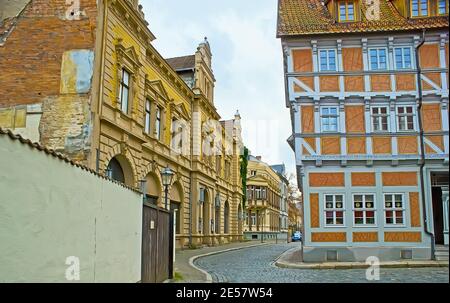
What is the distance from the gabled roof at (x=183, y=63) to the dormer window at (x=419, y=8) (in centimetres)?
1620

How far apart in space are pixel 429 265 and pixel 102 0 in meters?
15.5

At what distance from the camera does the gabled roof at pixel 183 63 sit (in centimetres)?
3266

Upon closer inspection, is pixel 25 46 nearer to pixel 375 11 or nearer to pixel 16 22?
pixel 16 22

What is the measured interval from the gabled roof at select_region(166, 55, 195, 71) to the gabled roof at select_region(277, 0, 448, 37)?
12.5 meters

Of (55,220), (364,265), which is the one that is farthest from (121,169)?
(55,220)

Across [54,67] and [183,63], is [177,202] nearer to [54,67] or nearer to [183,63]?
[183,63]

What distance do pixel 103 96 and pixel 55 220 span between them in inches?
476

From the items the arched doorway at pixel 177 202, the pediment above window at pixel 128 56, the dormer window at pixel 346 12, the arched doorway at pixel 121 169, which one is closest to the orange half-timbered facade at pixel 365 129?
the dormer window at pixel 346 12

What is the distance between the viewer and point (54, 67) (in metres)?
16.7

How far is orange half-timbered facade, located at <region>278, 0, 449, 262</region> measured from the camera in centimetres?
1822

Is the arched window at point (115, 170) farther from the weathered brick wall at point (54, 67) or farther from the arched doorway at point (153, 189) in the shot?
the arched doorway at point (153, 189)

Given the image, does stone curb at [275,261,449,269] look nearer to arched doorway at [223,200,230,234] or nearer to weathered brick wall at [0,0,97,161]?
weathered brick wall at [0,0,97,161]

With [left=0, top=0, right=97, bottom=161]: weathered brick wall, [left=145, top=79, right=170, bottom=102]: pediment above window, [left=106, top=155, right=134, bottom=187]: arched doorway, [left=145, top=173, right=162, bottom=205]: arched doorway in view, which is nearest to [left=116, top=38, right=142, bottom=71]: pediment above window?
[left=145, top=79, right=170, bottom=102]: pediment above window

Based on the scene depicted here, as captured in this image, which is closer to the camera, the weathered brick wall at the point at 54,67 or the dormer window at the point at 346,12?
the weathered brick wall at the point at 54,67
